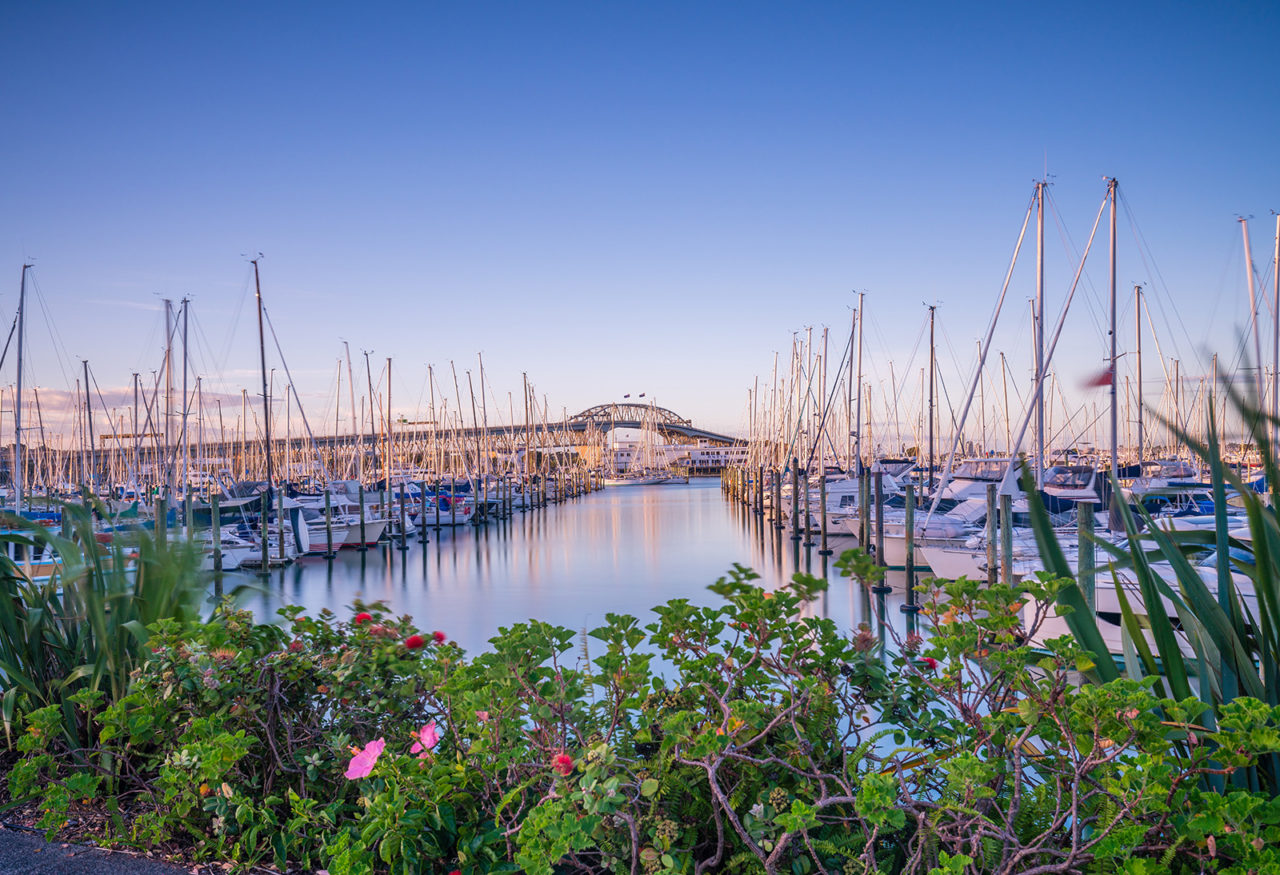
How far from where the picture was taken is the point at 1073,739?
231 centimetres

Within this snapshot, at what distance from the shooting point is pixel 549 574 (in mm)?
26297

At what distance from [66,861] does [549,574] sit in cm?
2321

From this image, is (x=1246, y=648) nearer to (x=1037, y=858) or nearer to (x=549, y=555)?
(x=1037, y=858)

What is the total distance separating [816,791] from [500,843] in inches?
42.3

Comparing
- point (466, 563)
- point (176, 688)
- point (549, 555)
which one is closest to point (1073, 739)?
point (176, 688)

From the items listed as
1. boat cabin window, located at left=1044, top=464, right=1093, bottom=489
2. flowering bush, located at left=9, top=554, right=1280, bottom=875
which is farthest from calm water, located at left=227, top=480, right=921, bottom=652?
flowering bush, located at left=9, top=554, right=1280, bottom=875

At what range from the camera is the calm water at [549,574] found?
735 inches

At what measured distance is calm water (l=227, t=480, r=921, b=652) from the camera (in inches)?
735

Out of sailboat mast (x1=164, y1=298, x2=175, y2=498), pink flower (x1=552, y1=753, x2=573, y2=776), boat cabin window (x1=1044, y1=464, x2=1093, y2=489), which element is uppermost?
sailboat mast (x1=164, y1=298, x2=175, y2=498)

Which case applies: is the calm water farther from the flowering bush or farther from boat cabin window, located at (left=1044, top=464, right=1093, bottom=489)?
the flowering bush

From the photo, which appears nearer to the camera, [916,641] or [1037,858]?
[1037,858]

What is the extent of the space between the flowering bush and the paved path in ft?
0.36

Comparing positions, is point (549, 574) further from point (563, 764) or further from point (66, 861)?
point (563, 764)

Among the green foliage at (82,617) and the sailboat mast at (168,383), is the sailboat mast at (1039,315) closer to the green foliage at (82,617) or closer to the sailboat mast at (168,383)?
the green foliage at (82,617)
